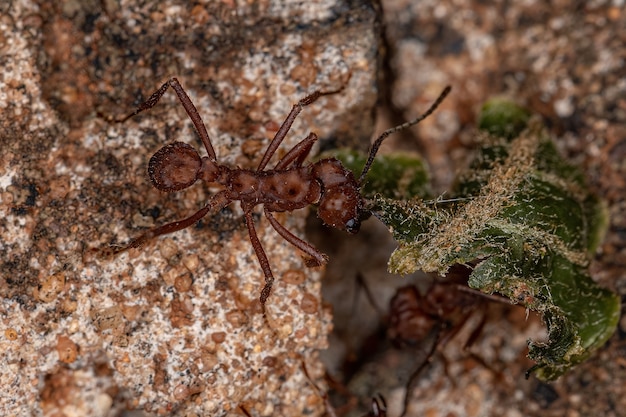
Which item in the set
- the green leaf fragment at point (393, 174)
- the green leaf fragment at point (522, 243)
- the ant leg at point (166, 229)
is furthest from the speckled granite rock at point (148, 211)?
the green leaf fragment at point (522, 243)

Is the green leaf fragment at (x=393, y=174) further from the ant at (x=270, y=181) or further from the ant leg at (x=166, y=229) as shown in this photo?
the ant leg at (x=166, y=229)

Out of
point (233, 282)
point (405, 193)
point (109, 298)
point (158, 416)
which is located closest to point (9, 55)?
point (109, 298)

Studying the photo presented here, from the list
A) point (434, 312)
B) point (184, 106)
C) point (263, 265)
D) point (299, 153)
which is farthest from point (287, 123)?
point (434, 312)

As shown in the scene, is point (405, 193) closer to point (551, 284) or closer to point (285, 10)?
point (551, 284)

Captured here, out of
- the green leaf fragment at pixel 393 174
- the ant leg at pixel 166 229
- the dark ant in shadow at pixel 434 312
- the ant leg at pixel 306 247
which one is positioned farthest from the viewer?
the dark ant in shadow at pixel 434 312

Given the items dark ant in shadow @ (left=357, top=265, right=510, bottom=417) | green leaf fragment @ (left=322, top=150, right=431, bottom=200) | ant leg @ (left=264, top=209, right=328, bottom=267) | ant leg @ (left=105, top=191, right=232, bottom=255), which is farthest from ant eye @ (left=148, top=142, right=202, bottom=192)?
dark ant in shadow @ (left=357, top=265, right=510, bottom=417)

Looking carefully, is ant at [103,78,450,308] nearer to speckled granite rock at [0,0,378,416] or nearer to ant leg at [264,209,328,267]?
ant leg at [264,209,328,267]

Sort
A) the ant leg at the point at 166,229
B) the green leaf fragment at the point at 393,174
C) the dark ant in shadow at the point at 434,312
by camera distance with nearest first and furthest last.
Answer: the ant leg at the point at 166,229, the green leaf fragment at the point at 393,174, the dark ant in shadow at the point at 434,312
